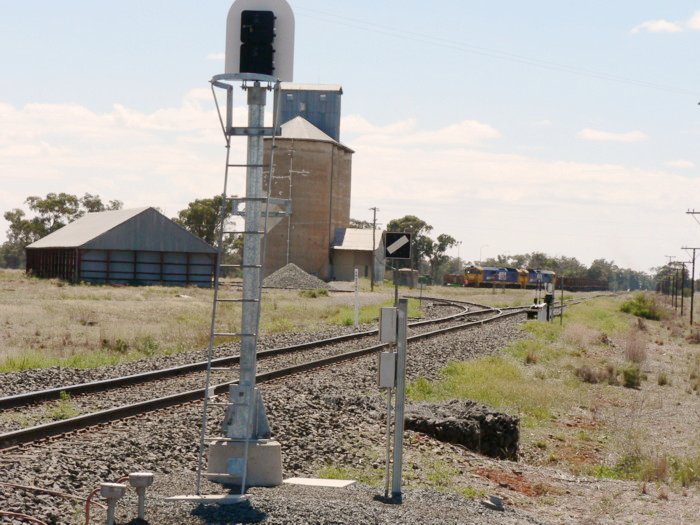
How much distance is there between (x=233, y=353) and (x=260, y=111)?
44.0 ft

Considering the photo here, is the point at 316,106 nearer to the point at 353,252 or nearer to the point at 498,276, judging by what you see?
the point at 353,252

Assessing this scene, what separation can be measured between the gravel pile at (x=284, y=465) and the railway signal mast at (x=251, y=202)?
30cm

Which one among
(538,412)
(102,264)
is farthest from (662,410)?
(102,264)

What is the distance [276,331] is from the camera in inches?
1169

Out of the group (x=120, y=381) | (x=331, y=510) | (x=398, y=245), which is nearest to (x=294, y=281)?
(x=120, y=381)

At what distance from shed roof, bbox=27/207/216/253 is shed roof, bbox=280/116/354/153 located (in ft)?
66.5

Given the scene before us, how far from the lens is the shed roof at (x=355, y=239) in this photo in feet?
266

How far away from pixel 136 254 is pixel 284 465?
52860mm

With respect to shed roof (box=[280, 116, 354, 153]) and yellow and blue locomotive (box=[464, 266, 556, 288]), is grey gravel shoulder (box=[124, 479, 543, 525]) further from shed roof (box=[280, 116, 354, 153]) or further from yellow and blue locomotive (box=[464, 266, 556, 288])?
yellow and blue locomotive (box=[464, 266, 556, 288])

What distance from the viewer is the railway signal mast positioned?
851 centimetres

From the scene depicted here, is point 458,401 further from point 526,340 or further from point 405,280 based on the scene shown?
point 405,280

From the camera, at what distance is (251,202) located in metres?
8.58

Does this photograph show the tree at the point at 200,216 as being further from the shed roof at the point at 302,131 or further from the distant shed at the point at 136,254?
the distant shed at the point at 136,254

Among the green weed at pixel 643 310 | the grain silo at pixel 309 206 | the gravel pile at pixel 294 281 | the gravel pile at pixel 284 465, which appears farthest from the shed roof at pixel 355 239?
the gravel pile at pixel 284 465
